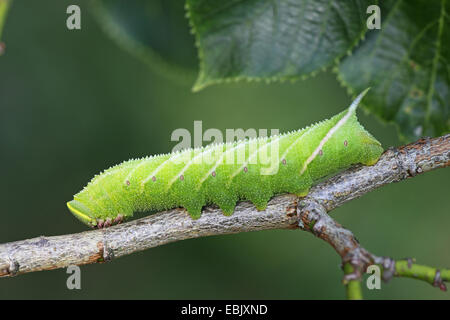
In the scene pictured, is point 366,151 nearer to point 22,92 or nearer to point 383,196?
point 383,196

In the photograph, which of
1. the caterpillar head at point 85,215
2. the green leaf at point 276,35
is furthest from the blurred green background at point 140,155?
the caterpillar head at point 85,215

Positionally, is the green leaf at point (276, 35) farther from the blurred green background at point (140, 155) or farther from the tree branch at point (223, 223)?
the blurred green background at point (140, 155)

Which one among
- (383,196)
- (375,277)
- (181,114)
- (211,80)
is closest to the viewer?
(375,277)

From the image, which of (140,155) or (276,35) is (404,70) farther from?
(140,155)

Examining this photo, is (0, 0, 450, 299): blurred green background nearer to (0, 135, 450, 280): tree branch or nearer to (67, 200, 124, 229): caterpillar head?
(0, 135, 450, 280): tree branch

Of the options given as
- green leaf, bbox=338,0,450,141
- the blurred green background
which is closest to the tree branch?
green leaf, bbox=338,0,450,141

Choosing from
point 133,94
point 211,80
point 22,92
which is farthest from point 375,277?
point 22,92
